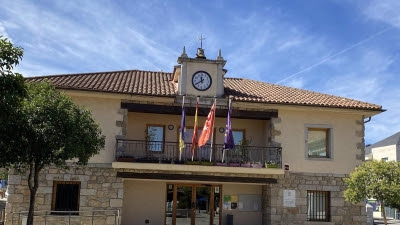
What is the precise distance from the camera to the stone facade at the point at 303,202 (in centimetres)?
1617

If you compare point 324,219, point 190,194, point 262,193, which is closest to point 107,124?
point 190,194

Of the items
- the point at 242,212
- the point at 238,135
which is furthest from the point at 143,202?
the point at 238,135

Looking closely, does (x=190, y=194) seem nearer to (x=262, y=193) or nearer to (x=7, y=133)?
(x=262, y=193)

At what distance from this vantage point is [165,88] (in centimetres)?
1703

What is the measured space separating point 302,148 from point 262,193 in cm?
244

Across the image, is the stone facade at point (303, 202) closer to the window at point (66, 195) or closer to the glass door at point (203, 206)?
the glass door at point (203, 206)

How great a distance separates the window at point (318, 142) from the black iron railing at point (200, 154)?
59.3 inches

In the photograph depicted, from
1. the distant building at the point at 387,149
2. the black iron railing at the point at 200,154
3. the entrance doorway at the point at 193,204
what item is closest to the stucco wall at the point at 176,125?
the black iron railing at the point at 200,154

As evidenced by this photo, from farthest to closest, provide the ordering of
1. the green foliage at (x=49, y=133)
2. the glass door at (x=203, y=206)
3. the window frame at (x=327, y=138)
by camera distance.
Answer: the glass door at (x=203, y=206)
the window frame at (x=327, y=138)
the green foliage at (x=49, y=133)

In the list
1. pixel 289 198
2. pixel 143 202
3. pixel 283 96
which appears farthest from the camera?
pixel 283 96

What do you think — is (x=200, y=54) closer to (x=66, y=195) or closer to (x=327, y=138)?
(x=327, y=138)

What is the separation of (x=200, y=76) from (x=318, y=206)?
6.81 meters

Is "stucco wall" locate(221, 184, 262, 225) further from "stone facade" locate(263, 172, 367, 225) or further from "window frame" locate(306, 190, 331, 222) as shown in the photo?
"window frame" locate(306, 190, 331, 222)

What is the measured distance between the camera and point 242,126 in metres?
17.8
